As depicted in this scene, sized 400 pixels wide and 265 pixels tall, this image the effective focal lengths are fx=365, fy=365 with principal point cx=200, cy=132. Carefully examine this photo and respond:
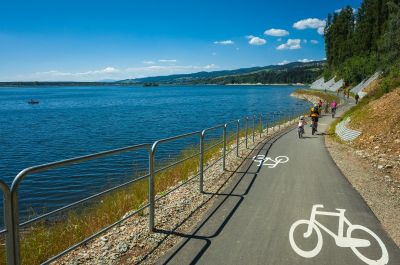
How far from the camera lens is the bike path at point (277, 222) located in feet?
17.5

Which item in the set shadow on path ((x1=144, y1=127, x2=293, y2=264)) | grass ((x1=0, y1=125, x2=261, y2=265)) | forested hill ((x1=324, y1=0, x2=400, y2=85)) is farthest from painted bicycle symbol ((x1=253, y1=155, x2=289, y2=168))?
forested hill ((x1=324, y1=0, x2=400, y2=85))

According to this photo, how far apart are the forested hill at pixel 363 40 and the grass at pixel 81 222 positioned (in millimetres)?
34735

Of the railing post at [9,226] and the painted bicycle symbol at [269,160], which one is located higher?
the railing post at [9,226]

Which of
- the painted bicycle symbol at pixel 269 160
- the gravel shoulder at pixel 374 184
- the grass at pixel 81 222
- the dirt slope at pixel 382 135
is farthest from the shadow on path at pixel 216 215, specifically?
the dirt slope at pixel 382 135

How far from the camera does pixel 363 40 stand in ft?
284

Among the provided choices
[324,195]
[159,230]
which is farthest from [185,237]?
[324,195]

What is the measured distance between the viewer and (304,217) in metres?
7.04

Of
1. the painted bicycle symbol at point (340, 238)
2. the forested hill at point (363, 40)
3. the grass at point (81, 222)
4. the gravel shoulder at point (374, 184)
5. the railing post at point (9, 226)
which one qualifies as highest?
the forested hill at point (363, 40)

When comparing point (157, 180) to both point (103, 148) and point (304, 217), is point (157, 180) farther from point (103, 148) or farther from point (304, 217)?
point (103, 148)

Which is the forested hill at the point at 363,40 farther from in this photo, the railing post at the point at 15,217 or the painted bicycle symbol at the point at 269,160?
the railing post at the point at 15,217

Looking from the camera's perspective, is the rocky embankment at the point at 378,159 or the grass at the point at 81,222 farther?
the rocky embankment at the point at 378,159

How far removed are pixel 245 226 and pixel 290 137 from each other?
14.1 metres

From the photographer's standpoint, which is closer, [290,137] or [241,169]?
[241,169]

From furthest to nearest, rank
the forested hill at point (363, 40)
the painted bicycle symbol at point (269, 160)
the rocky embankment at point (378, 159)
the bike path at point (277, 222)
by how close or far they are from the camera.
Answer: the forested hill at point (363, 40)
the painted bicycle symbol at point (269, 160)
the rocky embankment at point (378, 159)
the bike path at point (277, 222)
